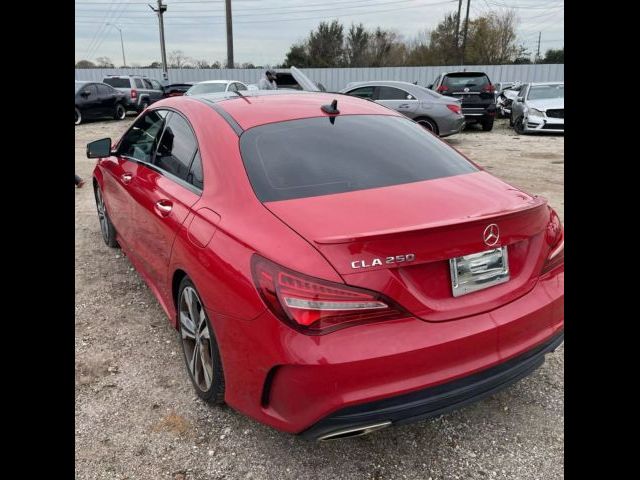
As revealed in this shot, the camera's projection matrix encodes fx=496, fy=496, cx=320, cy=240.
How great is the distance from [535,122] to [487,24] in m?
38.9

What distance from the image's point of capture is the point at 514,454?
7.66 feet

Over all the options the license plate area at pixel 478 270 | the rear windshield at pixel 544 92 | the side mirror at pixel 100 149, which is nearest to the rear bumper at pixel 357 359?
the license plate area at pixel 478 270

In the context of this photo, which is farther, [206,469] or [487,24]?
[487,24]

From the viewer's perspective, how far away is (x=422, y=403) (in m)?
1.89

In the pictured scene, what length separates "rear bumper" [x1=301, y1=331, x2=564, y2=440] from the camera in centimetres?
183

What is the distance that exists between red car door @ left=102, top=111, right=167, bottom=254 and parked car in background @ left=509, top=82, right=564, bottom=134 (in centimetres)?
1301

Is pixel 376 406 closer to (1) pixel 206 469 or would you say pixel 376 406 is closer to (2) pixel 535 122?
(1) pixel 206 469

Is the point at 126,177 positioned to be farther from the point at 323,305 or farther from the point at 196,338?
the point at 323,305

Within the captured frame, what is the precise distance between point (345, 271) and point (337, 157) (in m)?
0.94

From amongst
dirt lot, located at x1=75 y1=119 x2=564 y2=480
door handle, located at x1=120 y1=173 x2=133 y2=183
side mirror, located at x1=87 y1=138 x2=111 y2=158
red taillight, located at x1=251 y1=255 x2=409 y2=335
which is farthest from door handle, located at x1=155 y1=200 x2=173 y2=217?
side mirror, located at x1=87 y1=138 x2=111 y2=158

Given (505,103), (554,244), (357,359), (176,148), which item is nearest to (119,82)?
(505,103)

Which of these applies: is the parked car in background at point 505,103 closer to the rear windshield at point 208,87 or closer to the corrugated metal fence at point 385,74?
the corrugated metal fence at point 385,74

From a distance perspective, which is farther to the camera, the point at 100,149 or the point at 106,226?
the point at 106,226
